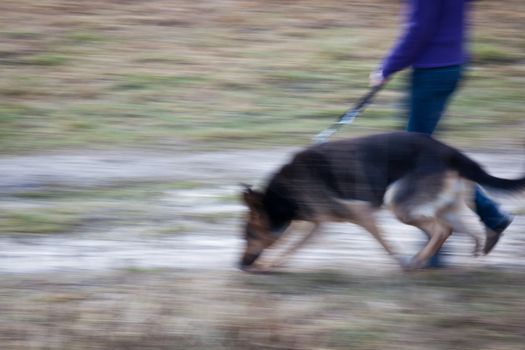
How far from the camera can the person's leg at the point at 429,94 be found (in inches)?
216

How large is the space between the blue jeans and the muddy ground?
67 cm

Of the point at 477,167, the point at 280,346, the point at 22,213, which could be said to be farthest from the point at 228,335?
the point at 22,213

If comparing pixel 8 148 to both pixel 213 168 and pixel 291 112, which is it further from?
pixel 291 112

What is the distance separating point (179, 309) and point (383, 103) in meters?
5.86

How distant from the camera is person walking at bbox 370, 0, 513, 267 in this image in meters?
5.31

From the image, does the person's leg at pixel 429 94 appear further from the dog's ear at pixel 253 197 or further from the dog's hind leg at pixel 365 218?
the dog's ear at pixel 253 197

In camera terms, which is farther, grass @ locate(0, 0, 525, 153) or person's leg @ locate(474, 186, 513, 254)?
grass @ locate(0, 0, 525, 153)

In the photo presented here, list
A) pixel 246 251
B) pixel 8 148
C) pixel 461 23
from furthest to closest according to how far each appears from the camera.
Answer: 1. pixel 8 148
2. pixel 246 251
3. pixel 461 23

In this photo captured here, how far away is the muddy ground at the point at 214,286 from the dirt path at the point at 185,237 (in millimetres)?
15

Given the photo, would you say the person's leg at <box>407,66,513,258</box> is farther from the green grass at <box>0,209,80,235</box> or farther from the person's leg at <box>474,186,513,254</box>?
the green grass at <box>0,209,80,235</box>

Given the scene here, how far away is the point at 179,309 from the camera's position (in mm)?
5039

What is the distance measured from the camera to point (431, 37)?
536 centimetres

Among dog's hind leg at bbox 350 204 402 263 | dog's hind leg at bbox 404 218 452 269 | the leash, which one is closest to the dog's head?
dog's hind leg at bbox 350 204 402 263

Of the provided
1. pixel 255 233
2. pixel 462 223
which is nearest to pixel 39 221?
pixel 255 233
